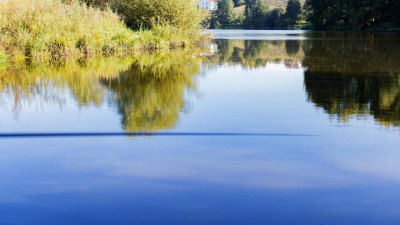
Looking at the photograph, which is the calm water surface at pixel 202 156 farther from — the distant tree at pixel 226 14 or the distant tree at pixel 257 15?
the distant tree at pixel 226 14

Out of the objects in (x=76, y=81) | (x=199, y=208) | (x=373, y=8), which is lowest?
(x=199, y=208)

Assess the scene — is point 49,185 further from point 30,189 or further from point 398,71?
point 398,71

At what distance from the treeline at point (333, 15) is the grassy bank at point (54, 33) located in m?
39.9

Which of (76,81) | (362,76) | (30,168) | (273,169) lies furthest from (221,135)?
(362,76)

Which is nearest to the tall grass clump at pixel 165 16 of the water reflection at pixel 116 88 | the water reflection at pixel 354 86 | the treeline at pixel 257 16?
the water reflection at pixel 354 86

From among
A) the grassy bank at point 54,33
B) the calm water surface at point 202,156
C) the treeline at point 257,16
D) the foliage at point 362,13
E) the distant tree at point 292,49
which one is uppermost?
the treeline at point 257,16

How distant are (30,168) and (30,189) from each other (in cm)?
58

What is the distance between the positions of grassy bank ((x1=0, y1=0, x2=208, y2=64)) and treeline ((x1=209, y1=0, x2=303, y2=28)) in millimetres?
64131

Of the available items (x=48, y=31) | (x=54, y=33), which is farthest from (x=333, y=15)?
(x=48, y=31)

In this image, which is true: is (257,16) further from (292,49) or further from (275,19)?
(292,49)

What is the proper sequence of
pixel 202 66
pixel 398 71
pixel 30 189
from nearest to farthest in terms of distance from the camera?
pixel 30 189, pixel 398 71, pixel 202 66

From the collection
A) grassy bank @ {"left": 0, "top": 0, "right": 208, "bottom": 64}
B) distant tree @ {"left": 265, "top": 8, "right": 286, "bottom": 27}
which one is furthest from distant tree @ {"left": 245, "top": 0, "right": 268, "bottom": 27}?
grassy bank @ {"left": 0, "top": 0, "right": 208, "bottom": 64}

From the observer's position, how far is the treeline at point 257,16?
80188 mm

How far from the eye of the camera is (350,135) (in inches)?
218
